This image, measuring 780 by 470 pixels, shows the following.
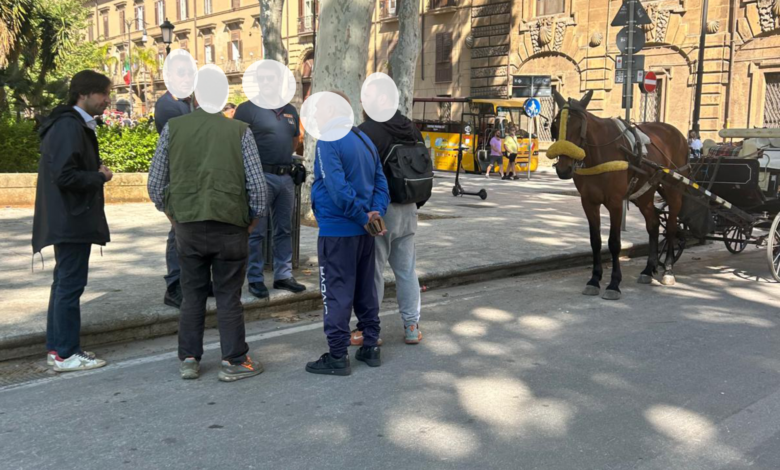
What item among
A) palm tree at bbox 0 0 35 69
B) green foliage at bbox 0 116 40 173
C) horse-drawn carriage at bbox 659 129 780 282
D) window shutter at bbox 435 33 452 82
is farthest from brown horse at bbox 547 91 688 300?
window shutter at bbox 435 33 452 82

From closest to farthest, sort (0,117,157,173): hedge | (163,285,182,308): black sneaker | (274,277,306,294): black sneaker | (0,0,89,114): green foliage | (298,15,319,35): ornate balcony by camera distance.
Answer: (163,285,182,308): black sneaker < (274,277,306,294): black sneaker < (0,117,157,173): hedge < (0,0,89,114): green foliage < (298,15,319,35): ornate balcony

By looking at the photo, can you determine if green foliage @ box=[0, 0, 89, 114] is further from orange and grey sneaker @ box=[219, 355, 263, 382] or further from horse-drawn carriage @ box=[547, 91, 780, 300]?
orange and grey sneaker @ box=[219, 355, 263, 382]

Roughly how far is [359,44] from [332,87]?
2.23 feet

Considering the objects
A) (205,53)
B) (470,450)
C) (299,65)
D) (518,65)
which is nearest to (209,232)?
(470,450)

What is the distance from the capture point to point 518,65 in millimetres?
32094

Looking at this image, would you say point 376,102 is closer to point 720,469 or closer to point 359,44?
point 720,469

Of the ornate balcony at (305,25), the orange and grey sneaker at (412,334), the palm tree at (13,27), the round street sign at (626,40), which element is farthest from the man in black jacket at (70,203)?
the ornate balcony at (305,25)

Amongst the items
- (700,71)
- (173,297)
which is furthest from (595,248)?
(700,71)

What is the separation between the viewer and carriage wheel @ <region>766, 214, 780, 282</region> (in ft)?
24.8

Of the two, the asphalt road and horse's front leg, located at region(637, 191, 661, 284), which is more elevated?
horse's front leg, located at region(637, 191, 661, 284)

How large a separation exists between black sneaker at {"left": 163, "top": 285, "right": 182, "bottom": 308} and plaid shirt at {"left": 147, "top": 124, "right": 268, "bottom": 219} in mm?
1553

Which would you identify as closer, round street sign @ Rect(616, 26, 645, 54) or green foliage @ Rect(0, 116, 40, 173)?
round street sign @ Rect(616, 26, 645, 54)

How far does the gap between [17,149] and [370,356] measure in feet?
34.0

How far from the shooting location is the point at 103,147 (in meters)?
13.5
